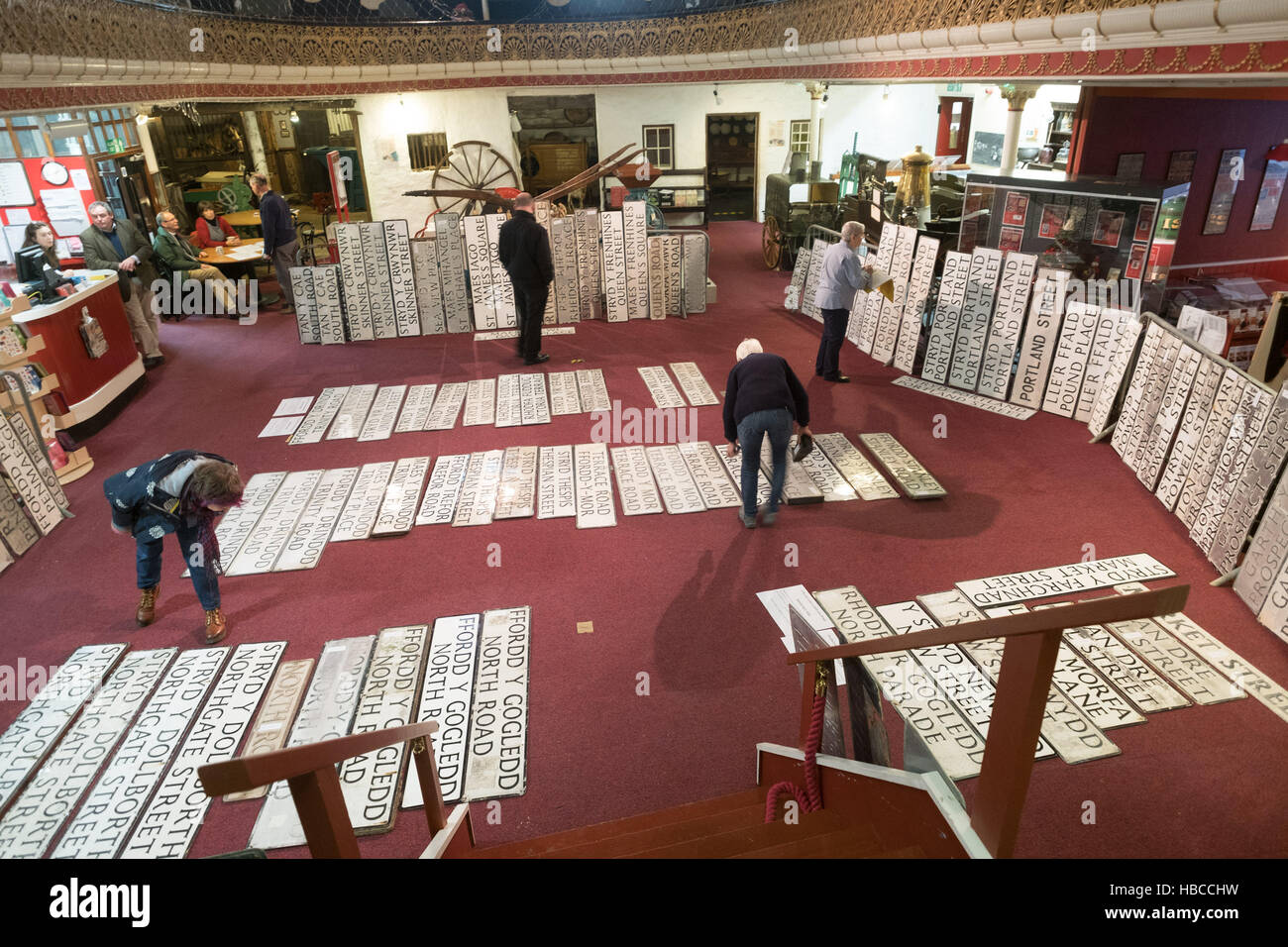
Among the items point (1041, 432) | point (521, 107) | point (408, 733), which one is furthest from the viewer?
point (521, 107)

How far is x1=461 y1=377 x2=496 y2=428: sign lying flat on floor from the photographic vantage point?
8.37 metres

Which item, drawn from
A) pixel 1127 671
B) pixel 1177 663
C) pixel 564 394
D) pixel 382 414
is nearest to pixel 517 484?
pixel 564 394

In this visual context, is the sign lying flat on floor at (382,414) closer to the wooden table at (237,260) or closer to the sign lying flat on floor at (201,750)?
the sign lying flat on floor at (201,750)

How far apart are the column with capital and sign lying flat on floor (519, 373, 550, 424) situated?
6257 millimetres

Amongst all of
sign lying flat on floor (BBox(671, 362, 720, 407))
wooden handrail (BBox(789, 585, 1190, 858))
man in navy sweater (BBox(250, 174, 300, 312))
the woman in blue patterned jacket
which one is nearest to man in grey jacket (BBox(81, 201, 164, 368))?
man in navy sweater (BBox(250, 174, 300, 312))

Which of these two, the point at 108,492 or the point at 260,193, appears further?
the point at 260,193

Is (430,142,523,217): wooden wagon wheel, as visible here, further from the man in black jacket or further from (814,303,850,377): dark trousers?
(814,303,850,377): dark trousers

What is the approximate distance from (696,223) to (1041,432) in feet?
39.1

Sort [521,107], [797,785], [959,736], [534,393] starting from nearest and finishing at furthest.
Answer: [797,785] → [959,736] → [534,393] → [521,107]

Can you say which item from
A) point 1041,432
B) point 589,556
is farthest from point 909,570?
point 1041,432

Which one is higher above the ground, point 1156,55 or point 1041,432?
point 1156,55

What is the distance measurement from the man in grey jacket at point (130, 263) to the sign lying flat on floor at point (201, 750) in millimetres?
6428

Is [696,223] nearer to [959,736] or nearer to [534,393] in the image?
[534,393]

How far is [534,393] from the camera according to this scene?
8938 millimetres
